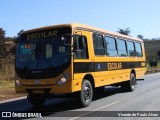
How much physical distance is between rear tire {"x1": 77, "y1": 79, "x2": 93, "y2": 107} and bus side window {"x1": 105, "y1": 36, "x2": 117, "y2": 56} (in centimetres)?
273

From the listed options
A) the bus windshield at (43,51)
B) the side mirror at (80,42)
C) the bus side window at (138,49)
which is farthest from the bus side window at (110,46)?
the bus side window at (138,49)

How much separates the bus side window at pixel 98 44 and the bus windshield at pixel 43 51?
2070 mm

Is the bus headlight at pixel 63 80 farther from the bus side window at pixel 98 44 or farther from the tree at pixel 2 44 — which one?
the tree at pixel 2 44

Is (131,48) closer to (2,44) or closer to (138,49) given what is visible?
(138,49)

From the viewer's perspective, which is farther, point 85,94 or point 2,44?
point 2,44

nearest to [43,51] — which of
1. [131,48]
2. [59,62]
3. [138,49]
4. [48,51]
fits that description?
[48,51]

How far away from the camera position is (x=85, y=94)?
12.2 m

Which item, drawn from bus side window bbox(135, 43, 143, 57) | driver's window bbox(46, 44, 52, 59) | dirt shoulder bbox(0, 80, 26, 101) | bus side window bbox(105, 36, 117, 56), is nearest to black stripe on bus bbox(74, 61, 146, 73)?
bus side window bbox(105, 36, 117, 56)

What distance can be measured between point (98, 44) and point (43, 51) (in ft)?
9.29

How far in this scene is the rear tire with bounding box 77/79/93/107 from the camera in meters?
11.8

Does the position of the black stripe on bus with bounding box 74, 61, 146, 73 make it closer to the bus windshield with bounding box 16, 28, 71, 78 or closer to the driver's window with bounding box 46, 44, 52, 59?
the bus windshield with bounding box 16, 28, 71, 78

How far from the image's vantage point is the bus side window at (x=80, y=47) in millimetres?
11624

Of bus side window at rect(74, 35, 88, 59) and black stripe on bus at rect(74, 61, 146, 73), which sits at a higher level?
bus side window at rect(74, 35, 88, 59)

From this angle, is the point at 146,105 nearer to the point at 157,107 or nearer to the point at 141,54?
the point at 157,107
